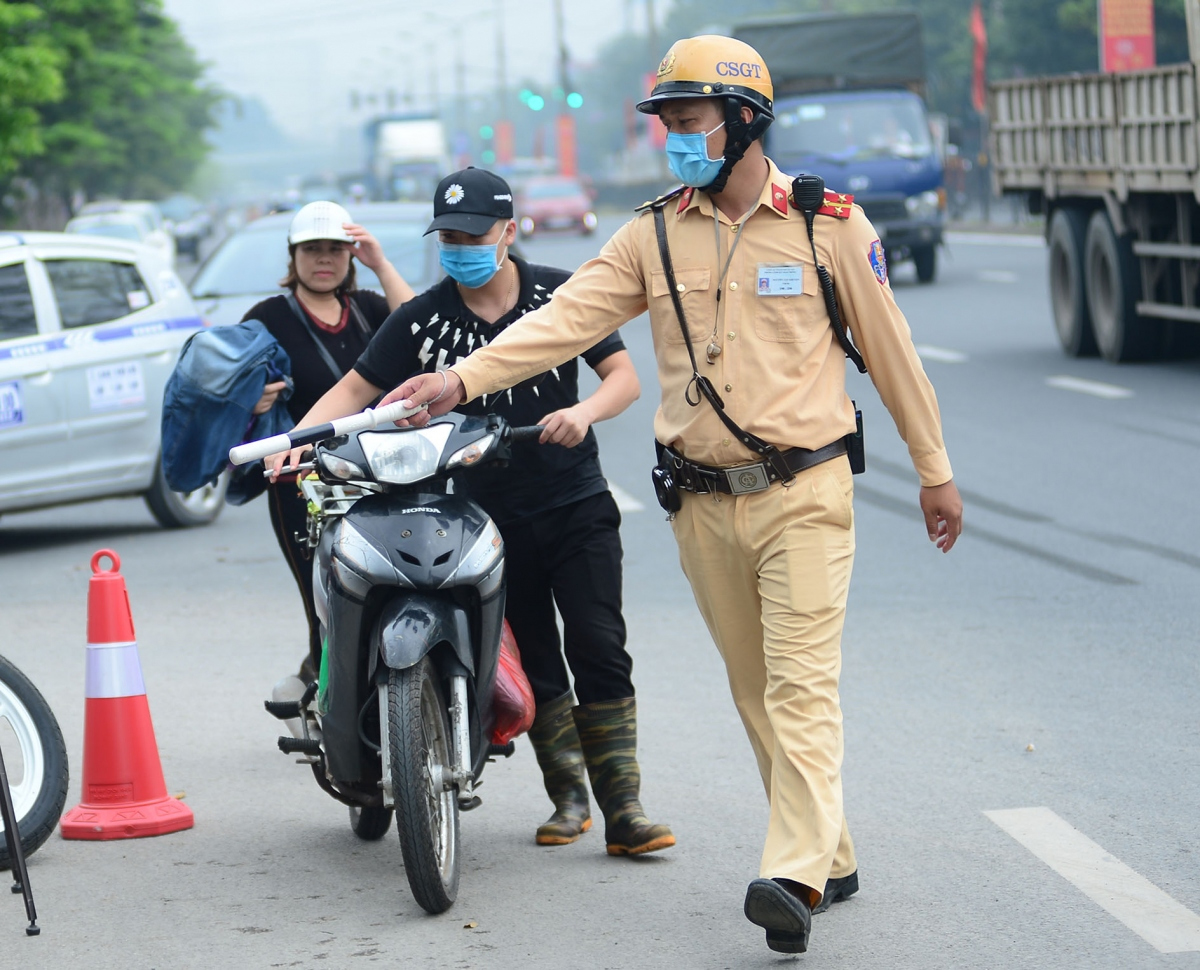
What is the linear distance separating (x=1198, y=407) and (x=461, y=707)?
10326mm

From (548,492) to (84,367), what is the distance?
6.47m

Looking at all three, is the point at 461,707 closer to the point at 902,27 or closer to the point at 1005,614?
the point at 1005,614

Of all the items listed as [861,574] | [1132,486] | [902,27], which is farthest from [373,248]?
[902,27]

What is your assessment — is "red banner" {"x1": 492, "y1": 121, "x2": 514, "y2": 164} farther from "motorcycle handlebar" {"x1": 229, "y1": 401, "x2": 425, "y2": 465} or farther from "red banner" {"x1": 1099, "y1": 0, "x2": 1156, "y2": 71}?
"motorcycle handlebar" {"x1": 229, "y1": 401, "x2": 425, "y2": 465}

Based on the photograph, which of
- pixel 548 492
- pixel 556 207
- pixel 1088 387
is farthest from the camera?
pixel 556 207

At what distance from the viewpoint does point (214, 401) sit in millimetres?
5965

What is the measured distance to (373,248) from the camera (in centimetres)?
616

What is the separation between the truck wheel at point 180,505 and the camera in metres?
11.7

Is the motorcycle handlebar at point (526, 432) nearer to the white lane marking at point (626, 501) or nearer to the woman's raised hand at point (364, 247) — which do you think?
the woman's raised hand at point (364, 247)

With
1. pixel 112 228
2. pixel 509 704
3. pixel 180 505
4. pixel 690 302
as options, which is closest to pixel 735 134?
pixel 690 302

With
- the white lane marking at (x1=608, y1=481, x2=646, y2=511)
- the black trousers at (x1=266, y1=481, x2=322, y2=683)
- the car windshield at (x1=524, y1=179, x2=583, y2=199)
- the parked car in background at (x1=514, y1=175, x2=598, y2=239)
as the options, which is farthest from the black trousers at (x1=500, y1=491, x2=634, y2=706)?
the car windshield at (x1=524, y1=179, x2=583, y2=199)

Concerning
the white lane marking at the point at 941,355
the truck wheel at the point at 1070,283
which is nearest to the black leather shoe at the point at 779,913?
the truck wheel at the point at 1070,283

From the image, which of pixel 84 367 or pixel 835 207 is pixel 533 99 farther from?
pixel 835 207

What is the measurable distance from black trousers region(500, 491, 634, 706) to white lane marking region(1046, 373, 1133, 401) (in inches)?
401
